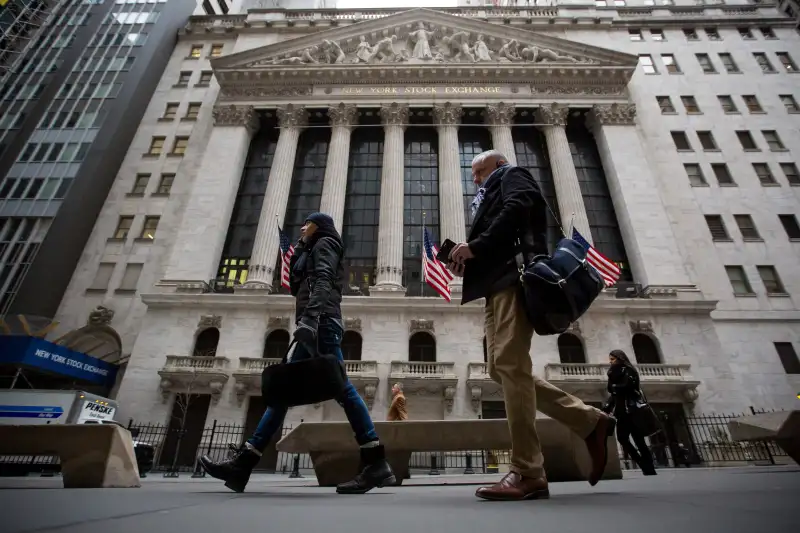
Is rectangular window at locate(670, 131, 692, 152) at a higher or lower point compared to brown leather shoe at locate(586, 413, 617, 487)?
higher

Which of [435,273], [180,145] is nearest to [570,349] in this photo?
[435,273]

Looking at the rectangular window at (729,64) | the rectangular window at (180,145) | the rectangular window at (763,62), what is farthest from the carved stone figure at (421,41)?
the rectangular window at (763,62)

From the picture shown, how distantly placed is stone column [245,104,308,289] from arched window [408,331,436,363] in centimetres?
848

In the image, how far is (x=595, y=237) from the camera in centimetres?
2577

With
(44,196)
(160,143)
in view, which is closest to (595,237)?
(160,143)

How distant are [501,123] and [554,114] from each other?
3707 mm

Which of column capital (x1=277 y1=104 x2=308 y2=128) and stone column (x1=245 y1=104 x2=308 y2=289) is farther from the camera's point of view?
column capital (x1=277 y1=104 x2=308 y2=128)

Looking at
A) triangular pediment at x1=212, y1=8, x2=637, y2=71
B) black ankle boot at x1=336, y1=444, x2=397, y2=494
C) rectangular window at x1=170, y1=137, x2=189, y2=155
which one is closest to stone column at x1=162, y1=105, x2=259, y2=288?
rectangular window at x1=170, y1=137, x2=189, y2=155

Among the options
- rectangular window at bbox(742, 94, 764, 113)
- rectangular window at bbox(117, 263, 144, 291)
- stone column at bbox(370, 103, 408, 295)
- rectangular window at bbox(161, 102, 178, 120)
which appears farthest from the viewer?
rectangular window at bbox(161, 102, 178, 120)

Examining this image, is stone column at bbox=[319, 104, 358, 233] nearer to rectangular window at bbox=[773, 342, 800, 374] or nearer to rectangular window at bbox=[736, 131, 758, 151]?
rectangular window at bbox=[773, 342, 800, 374]

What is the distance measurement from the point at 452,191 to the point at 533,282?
908 inches

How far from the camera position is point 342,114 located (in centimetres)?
2922

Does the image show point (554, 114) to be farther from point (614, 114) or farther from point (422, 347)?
point (422, 347)

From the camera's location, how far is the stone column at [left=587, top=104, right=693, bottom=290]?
2289 centimetres
